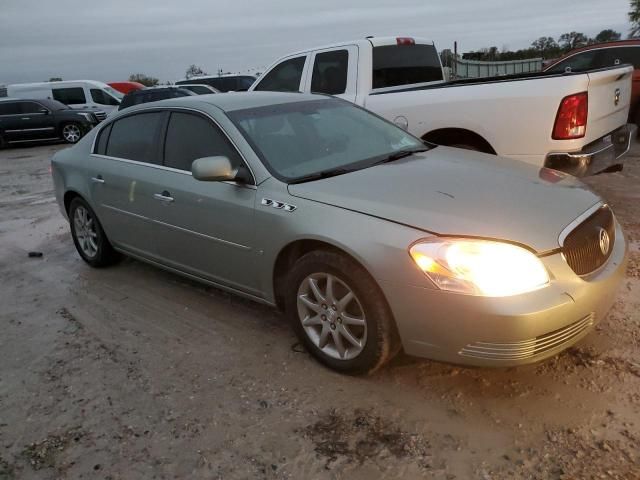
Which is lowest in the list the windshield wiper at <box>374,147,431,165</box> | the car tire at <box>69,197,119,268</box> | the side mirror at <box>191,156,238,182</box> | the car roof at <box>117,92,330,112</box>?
the car tire at <box>69,197,119,268</box>

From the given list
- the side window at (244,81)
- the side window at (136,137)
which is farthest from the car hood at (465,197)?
the side window at (244,81)

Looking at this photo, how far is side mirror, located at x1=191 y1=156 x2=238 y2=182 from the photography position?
11.0 ft

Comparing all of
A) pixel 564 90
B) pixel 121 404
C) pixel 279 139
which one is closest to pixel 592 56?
pixel 564 90

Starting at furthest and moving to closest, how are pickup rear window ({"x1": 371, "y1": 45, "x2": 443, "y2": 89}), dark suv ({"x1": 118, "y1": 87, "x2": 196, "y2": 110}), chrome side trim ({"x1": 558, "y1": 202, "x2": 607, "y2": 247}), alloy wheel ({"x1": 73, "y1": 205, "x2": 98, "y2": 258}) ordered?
dark suv ({"x1": 118, "y1": 87, "x2": 196, "y2": 110}) < pickup rear window ({"x1": 371, "y1": 45, "x2": 443, "y2": 89}) < alloy wheel ({"x1": 73, "y1": 205, "x2": 98, "y2": 258}) < chrome side trim ({"x1": 558, "y1": 202, "x2": 607, "y2": 247})

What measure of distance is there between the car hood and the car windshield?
216 mm

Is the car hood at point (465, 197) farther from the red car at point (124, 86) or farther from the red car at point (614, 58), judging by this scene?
the red car at point (124, 86)

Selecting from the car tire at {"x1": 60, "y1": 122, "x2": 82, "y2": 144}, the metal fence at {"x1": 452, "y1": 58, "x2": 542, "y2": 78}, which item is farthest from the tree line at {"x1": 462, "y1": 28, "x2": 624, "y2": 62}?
the car tire at {"x1": 60, "y1": 122, "x2": 82, "y2": 144}

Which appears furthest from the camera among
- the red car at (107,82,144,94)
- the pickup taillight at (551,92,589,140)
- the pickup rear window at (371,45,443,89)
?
the red car at (107,82,144,94)

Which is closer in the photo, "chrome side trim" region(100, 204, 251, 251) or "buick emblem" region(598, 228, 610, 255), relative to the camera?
"buick emblem" region(598, 228, 610, 255)

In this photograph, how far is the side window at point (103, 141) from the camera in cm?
489

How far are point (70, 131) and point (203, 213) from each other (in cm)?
1581

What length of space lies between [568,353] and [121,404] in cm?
250

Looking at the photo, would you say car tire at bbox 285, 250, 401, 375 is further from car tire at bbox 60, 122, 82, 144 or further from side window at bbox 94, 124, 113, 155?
car tire at bbox 60, 122, 82, 144

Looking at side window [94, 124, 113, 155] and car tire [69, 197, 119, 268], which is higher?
side window [94, 124, 113, 155]
